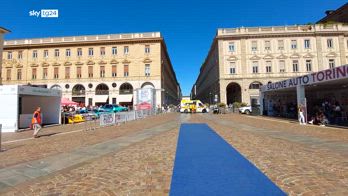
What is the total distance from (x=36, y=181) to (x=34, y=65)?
51241 mm

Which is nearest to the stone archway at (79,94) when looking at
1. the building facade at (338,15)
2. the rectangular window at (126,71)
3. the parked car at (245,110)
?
the rectangular window at (126,71)

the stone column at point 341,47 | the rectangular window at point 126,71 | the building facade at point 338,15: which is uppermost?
the building facade at point 338,15

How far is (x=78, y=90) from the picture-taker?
4672 centimetres

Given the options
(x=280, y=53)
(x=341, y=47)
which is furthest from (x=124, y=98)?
(x=341, y=47)

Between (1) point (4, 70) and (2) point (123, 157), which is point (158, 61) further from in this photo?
→ (2) point (123, 157)

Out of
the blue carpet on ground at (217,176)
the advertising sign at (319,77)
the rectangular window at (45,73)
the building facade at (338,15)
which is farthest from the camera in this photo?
the building facade at (338,15)

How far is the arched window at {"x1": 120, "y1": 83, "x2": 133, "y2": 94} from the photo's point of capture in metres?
45.6

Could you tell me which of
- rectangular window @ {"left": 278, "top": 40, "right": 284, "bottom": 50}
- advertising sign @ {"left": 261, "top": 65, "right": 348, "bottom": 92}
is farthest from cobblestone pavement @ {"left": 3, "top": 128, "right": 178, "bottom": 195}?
rectangular window @ {"left": 278, "top": 40, "right": 284, "bottom": 50}

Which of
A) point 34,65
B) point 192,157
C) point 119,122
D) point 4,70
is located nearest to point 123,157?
point 192,157

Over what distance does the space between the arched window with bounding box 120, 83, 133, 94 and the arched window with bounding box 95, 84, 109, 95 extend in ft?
10.5

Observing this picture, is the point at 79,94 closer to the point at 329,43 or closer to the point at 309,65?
the point at 309,65

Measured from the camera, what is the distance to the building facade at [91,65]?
4562 centimetres

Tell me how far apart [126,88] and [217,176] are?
42659mm

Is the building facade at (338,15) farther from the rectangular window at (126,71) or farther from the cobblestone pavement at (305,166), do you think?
the cobblestone pavement at (305,166)
